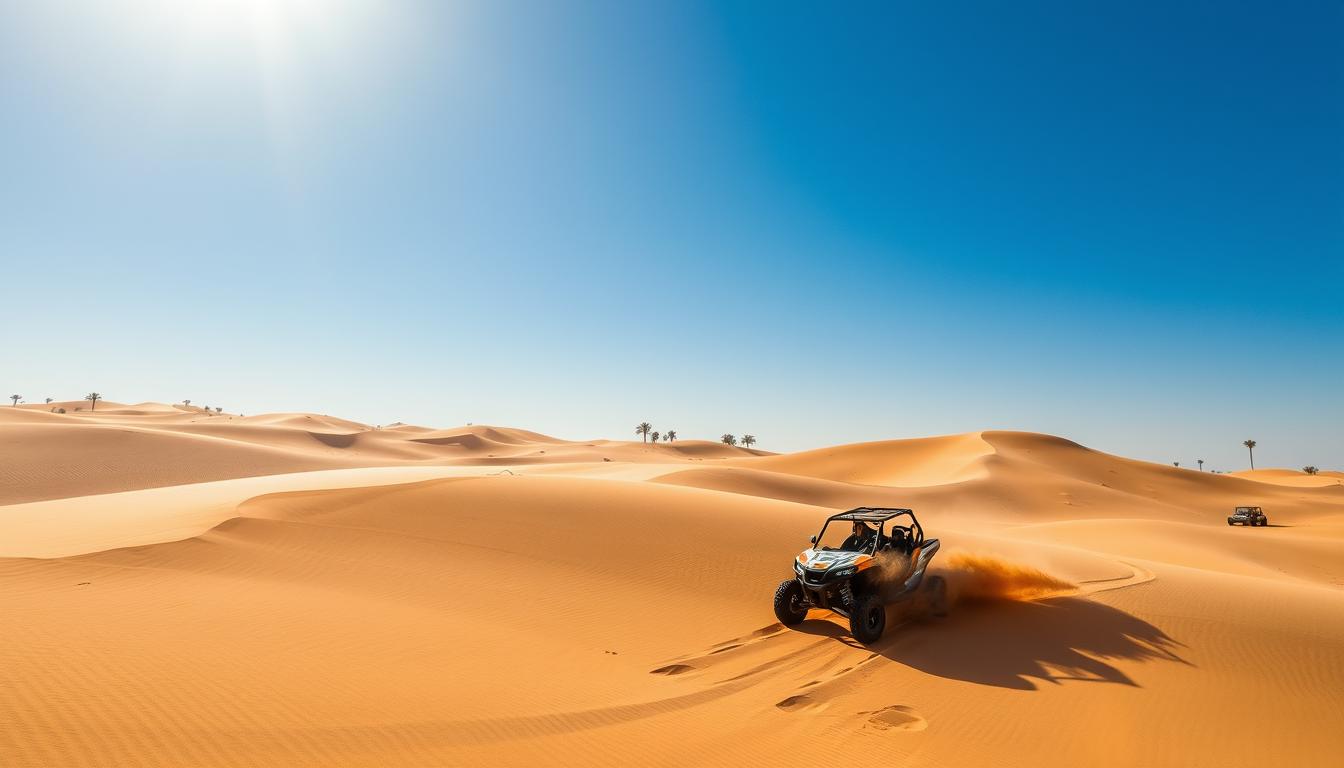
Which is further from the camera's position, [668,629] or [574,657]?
[668,629]

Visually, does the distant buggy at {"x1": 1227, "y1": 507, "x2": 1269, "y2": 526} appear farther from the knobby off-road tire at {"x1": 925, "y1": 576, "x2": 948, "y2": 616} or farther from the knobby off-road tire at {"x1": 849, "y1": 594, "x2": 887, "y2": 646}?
the knobby off-road tire at {"x1": 849, "y1": 594, "x2": 887, "y2": 646}

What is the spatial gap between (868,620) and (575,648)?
4132 millimetres

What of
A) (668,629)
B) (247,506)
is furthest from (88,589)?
(668,629)

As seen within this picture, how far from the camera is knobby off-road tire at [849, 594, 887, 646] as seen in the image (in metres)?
8.68

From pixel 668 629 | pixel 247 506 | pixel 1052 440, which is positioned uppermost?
pixel 1052 440

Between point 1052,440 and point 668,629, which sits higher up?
point 1052,440

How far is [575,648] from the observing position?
8344 millimetres

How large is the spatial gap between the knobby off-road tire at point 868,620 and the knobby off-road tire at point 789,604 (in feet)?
3.40

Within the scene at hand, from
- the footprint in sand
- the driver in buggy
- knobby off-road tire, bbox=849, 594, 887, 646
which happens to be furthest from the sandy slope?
the driver in buggy

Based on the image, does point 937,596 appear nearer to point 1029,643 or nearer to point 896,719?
point 1029,643

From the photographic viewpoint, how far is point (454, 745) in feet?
16.8

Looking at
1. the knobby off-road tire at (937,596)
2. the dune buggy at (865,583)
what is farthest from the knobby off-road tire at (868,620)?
the knobby off-road tire at (937,596)

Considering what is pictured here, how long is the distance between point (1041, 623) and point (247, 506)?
16775mm

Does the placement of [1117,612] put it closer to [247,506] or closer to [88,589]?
[88,589]
